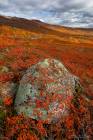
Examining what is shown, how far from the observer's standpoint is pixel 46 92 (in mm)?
18109

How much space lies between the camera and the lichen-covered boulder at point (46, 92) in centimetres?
1725

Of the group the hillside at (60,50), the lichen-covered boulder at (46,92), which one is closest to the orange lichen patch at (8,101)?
the lichen-covered boulder at (46,92)

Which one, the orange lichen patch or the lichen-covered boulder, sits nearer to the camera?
the lichen-covered boulder

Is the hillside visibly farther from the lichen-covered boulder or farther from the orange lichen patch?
the orange lichen patch

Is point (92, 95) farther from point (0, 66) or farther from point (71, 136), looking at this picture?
point (0, 66)

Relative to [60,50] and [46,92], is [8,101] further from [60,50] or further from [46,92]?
[60,50]

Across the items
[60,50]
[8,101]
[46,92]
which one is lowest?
[60,50]

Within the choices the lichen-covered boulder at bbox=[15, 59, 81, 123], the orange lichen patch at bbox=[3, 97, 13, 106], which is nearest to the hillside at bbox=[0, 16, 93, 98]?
the lichen-covered boulder at bbox=[15, 59, 81, 123]

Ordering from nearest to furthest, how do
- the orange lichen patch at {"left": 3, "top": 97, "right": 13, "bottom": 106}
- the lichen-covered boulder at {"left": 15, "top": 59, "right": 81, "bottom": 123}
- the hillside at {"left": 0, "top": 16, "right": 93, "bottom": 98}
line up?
the lichen-covered boulder at {"left": 15, "top": 59, "right": 81, "bottom": 123} → the orange lichen patch at {"left": 3, "top": 97, "right": 13, "bottom": 106} → the hillside at {"left": 0, "top": 16, "right": 93, "bottom": 98}

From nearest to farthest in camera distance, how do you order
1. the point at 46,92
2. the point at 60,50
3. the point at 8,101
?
the point at 46,92 → the point at 8,101 → the point at 60,50

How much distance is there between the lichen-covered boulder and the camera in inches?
679

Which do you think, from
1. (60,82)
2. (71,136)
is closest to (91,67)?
(60,82)

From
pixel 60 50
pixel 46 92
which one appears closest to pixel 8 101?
pixel 46 92

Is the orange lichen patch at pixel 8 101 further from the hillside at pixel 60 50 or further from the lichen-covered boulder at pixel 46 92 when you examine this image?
the hillside at pixel 60 50
